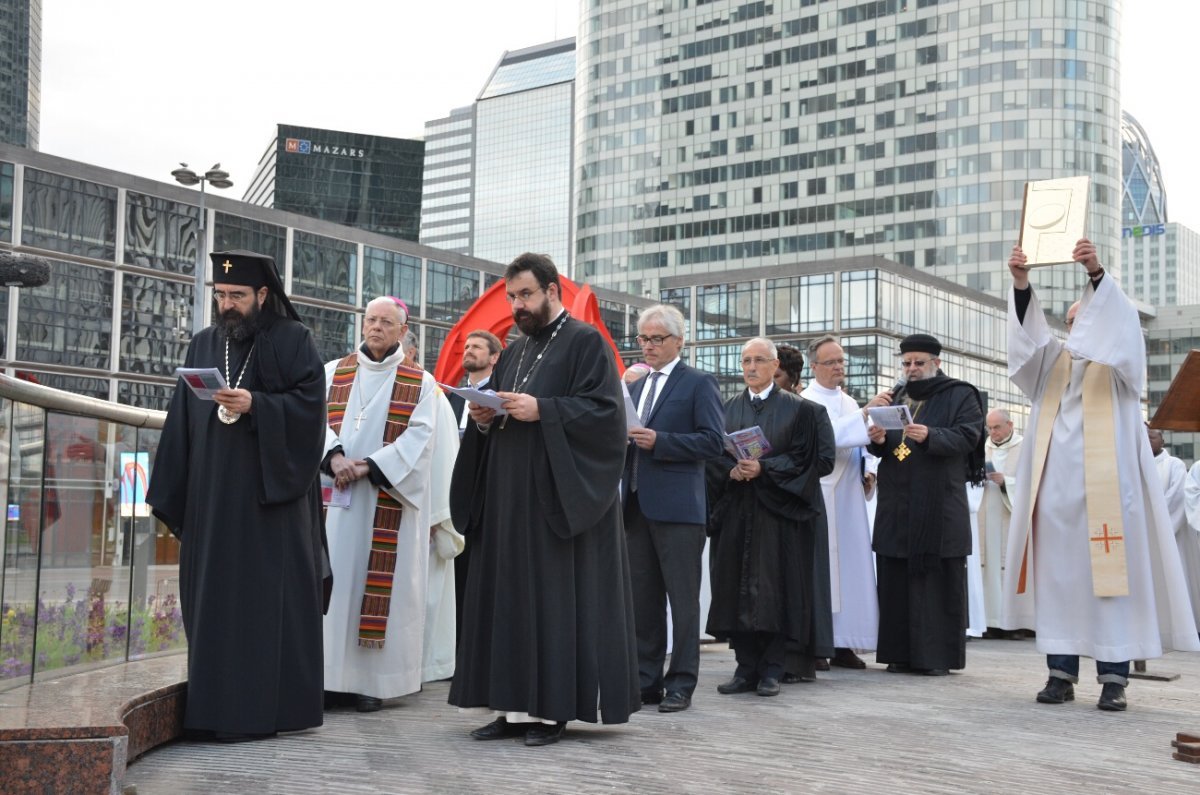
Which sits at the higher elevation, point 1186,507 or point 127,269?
point 127,269

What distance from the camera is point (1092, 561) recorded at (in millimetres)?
7301

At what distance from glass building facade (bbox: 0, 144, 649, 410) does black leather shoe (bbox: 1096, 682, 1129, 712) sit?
54.5 m

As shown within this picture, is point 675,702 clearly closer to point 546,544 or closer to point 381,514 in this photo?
point 546,544

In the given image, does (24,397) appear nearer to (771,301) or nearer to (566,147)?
(771,301)

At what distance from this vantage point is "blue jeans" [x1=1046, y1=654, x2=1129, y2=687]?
7.28 meters

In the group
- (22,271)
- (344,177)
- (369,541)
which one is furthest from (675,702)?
(344,177)

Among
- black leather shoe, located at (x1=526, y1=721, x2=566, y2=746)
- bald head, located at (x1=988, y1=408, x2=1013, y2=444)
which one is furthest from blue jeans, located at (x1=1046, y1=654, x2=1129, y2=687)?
bald head, located at (x1=988, y1=408, x2=1013, y2=444)

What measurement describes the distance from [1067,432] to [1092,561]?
0.74 metres

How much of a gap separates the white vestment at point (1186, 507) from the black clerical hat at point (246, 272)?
35.1ft

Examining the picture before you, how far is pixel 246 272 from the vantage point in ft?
20.3

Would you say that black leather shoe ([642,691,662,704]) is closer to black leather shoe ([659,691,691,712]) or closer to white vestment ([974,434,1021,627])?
black leather shoe ([659,691,691,712])

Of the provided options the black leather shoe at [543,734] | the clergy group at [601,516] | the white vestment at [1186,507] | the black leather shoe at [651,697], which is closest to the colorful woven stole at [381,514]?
the clergy group at [601,516]

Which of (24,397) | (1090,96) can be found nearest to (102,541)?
(24,397)

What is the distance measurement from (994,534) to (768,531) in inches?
255
